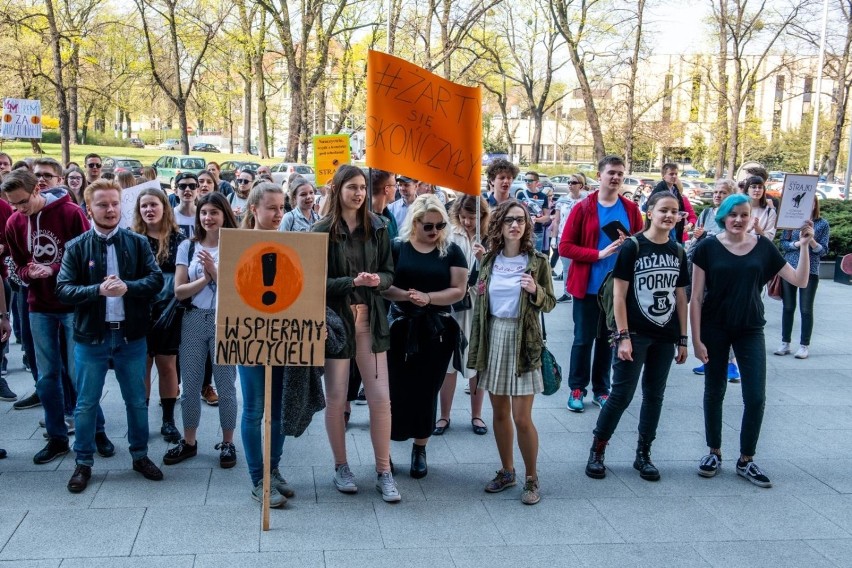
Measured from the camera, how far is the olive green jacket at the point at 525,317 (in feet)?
15.9

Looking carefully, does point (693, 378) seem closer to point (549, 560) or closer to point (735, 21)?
point (549, 560)

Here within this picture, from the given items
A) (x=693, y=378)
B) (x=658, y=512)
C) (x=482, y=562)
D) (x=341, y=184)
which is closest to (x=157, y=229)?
(x=341, y=184)

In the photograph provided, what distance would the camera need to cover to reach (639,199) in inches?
691

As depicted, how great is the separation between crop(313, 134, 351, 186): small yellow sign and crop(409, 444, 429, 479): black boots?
20.9 feet

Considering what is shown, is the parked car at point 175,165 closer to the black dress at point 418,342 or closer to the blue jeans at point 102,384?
the blue jeans at point 102,384

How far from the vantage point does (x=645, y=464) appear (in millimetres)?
5375

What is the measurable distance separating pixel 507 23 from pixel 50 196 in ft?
138

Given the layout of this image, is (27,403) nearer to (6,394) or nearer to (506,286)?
(6,394)

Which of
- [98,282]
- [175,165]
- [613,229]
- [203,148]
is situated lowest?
[98,282]

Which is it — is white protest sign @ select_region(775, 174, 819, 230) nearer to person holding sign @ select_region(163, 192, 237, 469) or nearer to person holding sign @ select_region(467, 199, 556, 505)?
person holding sign @ select_region(467, 199, 556, 505)

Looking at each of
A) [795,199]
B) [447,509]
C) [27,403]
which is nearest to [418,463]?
[447,509]

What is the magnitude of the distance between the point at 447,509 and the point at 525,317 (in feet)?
→ 4.06

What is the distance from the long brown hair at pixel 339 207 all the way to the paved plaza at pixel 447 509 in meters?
1.61

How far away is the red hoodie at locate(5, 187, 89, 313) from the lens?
209 inches
